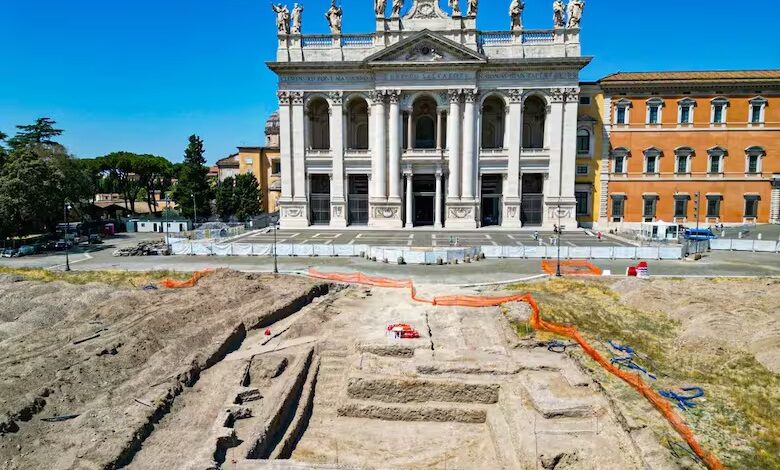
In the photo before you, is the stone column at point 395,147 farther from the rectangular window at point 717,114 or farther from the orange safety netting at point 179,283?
the rectangular window at point 717,114

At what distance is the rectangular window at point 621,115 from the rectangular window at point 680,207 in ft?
33.9

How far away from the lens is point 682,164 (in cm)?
5341

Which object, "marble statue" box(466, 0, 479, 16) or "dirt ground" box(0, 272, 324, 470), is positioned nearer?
"dirt ground" box(0, 272, 324, 470)

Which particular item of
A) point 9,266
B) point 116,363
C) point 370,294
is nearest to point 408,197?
point 370,294

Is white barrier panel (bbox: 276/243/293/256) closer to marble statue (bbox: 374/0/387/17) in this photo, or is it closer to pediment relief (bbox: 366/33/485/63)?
pediment relief (bbox: 366/33/485/63)

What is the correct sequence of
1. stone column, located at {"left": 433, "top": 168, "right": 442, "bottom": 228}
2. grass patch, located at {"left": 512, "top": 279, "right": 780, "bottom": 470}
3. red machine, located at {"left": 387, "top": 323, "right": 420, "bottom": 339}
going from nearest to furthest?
grass patch, located at {"left": 512, "top": 279, "right": 780, "bottom": 470}
red machine, located at {"left": 387, "top": 323, "right": 420, "bottom": 339}
stone column, located at {"left": 433, "top": 168, "right": 442, "bottom": 228}

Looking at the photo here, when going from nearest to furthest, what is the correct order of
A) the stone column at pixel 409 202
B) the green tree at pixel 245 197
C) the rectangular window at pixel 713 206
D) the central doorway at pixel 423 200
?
the rectangular window at pixel 713 206 < the stone column at pixel 409 202 < the central doorway at pixel 423 200 < the green tree at pixel 245 197

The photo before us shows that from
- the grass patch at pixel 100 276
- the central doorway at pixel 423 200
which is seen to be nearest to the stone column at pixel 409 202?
the central doorway at pixel 423 200

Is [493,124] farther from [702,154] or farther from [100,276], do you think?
[100,276]

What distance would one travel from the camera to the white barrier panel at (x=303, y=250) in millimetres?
38719

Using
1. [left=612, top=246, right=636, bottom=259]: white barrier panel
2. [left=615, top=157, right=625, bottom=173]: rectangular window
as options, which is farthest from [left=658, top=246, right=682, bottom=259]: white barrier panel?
[left=615, top=157, right=625, bottom=173]: rectangular window

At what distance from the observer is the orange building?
171 ft

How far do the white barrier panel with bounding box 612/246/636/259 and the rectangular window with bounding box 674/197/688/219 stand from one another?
2251 centimetres

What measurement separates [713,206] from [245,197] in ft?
174
